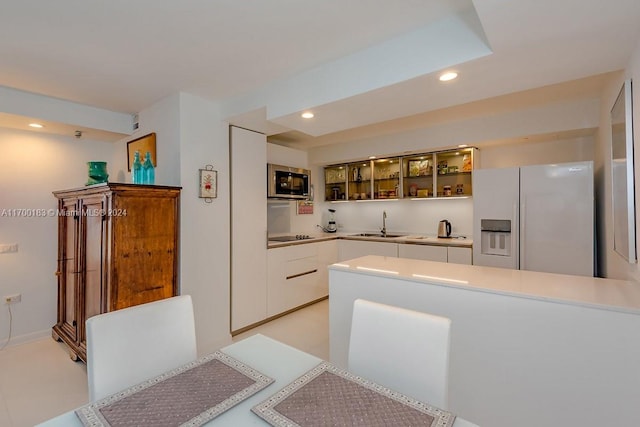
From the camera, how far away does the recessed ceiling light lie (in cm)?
185

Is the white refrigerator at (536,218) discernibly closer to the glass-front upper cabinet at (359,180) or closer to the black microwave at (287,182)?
the glass-front upper cabinet at (359,180)

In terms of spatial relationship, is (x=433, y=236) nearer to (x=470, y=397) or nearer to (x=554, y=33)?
(x=470, y=397)

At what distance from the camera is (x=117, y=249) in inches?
89.4

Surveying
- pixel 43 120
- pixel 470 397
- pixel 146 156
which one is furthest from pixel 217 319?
pixel 43 120

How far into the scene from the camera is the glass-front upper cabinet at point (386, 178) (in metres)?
4.47

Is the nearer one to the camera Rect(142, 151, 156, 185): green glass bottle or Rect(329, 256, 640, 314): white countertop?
Rect(329, 256, 640, 314): white countertop

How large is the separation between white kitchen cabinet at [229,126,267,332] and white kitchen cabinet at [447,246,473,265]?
2.13 metres

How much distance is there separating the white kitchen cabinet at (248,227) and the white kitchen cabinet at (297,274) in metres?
0.12

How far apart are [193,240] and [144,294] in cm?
61

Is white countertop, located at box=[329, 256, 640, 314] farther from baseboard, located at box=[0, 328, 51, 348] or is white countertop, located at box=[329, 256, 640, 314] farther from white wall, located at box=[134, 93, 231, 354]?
baseboard, located at box=[0, 328, 51, 348]

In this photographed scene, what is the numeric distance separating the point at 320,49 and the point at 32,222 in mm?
3445

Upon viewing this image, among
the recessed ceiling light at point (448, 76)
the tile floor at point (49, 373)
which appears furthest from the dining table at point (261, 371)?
the recessed ceiling light at point (448, 76)

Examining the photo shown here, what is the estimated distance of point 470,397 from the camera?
67.1 inches

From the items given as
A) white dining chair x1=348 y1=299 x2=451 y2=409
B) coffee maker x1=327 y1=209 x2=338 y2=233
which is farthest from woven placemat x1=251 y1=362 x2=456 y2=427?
coffee maker x1=327 y1=209 x2=338 y2=233
